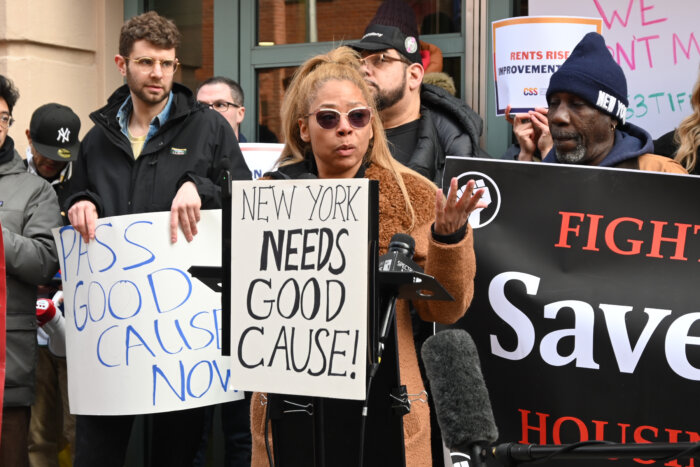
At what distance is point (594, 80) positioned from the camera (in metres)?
4.01

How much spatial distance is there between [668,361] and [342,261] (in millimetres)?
1704

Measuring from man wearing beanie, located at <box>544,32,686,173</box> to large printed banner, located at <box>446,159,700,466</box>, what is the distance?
179mm

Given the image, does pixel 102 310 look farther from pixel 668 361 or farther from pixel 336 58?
pixel 668 361

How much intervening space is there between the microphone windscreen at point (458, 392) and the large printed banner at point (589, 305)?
179cm

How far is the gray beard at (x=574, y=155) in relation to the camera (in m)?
4.05

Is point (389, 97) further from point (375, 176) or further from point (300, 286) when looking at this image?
point (300, 286)

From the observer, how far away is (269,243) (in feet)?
8.56

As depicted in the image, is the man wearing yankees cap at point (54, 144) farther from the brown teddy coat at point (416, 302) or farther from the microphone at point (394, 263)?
the microphone at point (394, 263)

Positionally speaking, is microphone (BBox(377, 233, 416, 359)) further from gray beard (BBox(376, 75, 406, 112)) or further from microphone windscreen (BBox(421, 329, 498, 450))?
gray beard (BBox(376, 75, 406, 112))

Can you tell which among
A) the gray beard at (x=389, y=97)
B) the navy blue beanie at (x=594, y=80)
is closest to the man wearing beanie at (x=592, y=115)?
the navy blue beanie at (x=594, y=80)

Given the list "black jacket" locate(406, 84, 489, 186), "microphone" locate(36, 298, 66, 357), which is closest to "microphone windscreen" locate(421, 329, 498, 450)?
"black jacket" locate(406, 84, 489, 186)

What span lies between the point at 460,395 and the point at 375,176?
127 centimetres

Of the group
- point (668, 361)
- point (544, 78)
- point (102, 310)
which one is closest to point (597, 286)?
point (668, 361)

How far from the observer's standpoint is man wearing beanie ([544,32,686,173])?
402 centimetres
